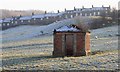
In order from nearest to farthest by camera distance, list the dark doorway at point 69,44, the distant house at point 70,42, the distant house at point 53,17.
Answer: the distant house at point 70,42 → the dark doorway at point 69,44 → the distant house at point 53,17

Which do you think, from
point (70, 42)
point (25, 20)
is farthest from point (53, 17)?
point (70, 42)

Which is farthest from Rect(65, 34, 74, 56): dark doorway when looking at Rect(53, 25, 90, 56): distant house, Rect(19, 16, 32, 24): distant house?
Rect(19, 16, 32, 24): distant house

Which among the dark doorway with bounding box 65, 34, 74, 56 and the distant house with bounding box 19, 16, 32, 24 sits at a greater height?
the dark doorway with bounding box 65, 34, 74, 56

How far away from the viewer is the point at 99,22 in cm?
8556

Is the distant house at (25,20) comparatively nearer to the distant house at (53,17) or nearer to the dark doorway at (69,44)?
the distant house at (53,17)

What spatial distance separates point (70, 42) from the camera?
33.4m

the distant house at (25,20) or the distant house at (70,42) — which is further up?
the distant house at (70,42)

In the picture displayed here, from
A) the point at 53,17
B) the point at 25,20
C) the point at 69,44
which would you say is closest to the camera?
the point at 69,44

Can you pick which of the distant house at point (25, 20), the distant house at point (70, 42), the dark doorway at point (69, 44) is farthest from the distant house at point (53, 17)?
the dark doorway at point (69, 44)

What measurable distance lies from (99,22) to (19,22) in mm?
49262

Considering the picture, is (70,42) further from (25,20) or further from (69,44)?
(25,20)

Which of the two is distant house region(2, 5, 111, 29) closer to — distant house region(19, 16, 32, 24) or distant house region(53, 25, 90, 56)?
distant house region(19, 16, 32, 24)

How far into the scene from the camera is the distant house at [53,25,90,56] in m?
32.9

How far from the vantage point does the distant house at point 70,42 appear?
108 ft
